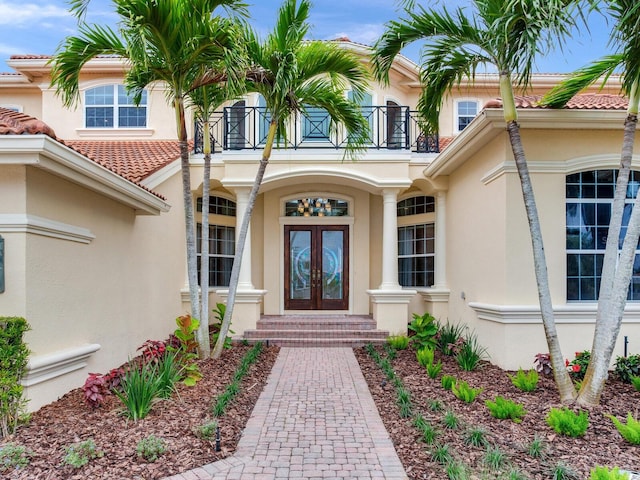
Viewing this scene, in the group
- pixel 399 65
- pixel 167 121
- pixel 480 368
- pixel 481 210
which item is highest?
pixel 399 65

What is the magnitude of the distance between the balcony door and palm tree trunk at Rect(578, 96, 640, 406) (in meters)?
7.49

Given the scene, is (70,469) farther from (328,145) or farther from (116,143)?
(116,143)

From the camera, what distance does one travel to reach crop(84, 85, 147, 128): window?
13.5 metres

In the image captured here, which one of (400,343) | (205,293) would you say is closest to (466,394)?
(400,343)

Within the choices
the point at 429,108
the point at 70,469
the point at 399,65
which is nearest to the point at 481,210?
the point at 429,108

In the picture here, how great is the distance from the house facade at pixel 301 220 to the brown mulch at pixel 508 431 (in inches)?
57.3

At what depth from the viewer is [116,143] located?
13023 millimetres

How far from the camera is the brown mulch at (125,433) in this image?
13.0 feet

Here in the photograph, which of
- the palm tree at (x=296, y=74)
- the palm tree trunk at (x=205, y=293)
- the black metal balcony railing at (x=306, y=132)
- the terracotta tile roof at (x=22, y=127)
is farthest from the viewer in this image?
the black metal balcony railing at (x=306, y=132)

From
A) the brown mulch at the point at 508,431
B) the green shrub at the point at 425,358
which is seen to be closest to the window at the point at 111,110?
the green shrub at the point at 425,358

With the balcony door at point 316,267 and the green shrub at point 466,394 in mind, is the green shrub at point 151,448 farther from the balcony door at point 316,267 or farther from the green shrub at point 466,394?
the balcony door at point 316,267

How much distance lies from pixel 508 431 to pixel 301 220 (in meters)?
8.58

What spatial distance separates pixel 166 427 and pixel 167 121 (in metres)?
10.8

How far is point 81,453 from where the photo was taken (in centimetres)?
413
